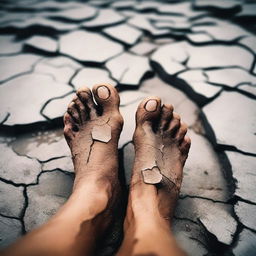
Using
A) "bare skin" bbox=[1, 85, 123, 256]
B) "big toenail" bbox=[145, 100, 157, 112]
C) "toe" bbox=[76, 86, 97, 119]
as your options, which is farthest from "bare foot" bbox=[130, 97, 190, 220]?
"toe" bbox=[76, 86, 97, 119]

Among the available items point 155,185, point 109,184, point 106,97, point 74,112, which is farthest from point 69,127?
point 155,185

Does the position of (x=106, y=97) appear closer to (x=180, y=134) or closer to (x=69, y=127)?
(x=69, y=127)

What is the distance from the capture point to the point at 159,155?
41.4 inches

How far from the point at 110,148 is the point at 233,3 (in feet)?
6.81

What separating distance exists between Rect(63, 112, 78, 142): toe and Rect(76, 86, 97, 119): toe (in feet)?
0.25

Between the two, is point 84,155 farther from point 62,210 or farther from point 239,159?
point 239,159

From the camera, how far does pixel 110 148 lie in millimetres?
1063

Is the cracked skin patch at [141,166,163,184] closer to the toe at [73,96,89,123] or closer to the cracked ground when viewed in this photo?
the cracked ground

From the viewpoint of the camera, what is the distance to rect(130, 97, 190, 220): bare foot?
954mm

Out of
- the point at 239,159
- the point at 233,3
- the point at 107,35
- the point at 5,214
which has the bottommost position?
the point at 5,214

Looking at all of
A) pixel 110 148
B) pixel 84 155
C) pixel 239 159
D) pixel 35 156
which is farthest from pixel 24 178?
pixel 239 159

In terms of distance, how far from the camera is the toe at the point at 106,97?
1117mm

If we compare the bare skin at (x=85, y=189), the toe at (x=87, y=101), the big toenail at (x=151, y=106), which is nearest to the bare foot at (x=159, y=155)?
the big toenail at (x=151, y=106)

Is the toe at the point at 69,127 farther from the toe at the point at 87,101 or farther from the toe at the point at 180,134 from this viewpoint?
the toe at the point at 180,134
